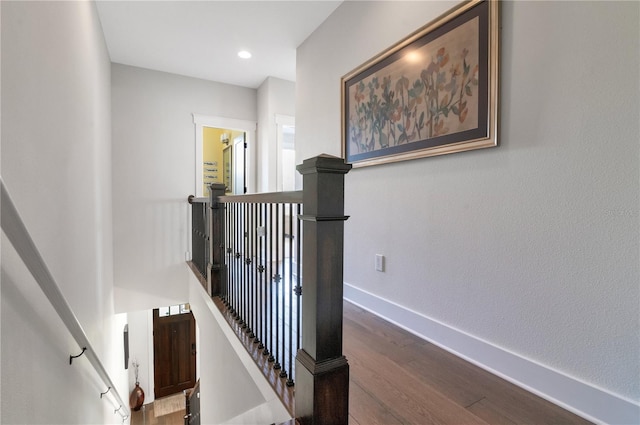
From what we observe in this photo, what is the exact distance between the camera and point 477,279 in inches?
64.1

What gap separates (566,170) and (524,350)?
845 mm

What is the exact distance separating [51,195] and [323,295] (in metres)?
1.42

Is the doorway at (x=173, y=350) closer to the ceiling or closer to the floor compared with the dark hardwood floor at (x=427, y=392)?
closer to the floor

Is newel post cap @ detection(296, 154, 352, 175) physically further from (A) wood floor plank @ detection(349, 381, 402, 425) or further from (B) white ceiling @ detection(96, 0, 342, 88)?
(B) white ceiling @ detection(96, 0, 342, 88)

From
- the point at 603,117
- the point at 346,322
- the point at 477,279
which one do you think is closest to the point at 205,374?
the point at 346,322

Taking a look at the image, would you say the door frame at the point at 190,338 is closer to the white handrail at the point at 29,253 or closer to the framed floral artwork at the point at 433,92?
the white handrail at the point at 29,253

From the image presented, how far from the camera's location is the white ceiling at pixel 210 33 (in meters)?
2.74

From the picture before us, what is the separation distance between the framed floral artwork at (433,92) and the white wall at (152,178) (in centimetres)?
290

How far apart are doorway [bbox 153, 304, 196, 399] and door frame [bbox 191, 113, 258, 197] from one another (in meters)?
3.22

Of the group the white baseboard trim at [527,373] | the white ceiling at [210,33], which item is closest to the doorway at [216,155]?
the white ceiling at [210,33]

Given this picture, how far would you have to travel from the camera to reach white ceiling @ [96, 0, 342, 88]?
2736 millimetres

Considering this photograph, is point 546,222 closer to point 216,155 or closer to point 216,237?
point 216,237

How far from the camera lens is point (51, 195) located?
1478 millimetres

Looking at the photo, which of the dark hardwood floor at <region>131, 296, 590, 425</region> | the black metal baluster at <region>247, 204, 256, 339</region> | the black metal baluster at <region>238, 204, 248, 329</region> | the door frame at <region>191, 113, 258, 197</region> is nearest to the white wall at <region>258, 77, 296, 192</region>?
the door frame at <region>191, 113, 258, 197</region>
